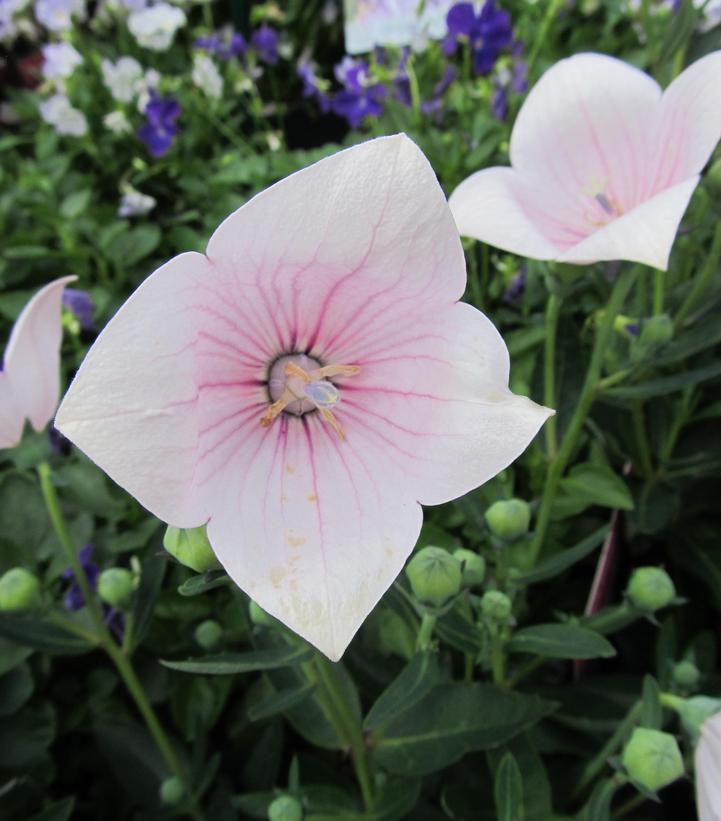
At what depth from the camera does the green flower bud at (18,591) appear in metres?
0.85

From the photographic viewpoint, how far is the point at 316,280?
0.63 m

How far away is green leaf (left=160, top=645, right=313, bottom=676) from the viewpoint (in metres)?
0.72

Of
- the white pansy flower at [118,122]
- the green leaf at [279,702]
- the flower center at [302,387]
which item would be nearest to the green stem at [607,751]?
the green leaf at [279,702]

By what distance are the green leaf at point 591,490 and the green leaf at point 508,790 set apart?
0.39 metres

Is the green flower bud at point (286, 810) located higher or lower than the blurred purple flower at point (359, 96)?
lower

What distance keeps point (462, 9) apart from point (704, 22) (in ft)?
1.67

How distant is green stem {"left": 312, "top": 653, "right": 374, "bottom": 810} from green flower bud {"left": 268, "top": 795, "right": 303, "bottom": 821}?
0.09 m

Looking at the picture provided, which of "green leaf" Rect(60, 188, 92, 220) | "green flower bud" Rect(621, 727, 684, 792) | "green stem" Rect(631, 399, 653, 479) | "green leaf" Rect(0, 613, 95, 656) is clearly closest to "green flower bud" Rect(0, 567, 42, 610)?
"green leaf" Rect(0, 613, 95, 656)

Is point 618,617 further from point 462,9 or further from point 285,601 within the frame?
point 462,9

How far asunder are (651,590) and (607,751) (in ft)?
0.63

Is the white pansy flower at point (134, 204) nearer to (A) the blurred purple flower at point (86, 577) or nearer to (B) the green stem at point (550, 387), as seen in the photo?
(A) the blurred purple flower at point (86, 577)

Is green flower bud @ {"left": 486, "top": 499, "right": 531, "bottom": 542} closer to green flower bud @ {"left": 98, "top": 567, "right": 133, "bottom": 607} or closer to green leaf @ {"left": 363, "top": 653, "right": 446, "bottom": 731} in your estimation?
green leaf @ {"left": 363, "top": 653, "right": 446, "bottom": 731}

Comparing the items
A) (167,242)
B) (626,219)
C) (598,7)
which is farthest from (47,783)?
(598,7)

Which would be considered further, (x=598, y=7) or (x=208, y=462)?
(x=598, y=7)
